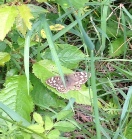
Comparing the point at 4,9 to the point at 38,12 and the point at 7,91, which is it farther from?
the point at 7,91

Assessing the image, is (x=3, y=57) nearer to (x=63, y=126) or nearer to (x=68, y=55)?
(x=68, y=55)

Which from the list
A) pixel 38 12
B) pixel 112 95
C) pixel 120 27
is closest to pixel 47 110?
pixel 112 95

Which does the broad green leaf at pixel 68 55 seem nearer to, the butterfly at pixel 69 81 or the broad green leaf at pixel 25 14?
the butterfly at pixel 69 81


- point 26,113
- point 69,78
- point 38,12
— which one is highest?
point 38,12

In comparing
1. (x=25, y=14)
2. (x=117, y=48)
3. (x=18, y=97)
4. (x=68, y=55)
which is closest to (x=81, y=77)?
(x=68, y=55)

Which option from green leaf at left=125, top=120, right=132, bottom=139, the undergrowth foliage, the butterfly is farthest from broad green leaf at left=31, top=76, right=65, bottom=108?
green leaf at left=125, top=120, right=132, bottom=139

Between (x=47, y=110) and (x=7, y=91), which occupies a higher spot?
(x=7, y=91)

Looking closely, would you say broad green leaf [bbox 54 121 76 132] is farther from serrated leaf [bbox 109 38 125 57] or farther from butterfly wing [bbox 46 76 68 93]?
serrated leaf [bbox 109 38 125 57]
